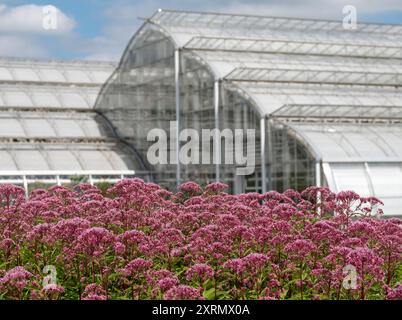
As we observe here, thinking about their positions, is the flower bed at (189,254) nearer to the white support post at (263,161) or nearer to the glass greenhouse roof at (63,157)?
the white support post at (263,161)

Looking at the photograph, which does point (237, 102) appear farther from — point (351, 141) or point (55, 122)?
point (55, 122)

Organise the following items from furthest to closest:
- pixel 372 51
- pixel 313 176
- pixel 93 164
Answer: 1. pixel 372 51
2. pixel 93 164
3. pixel 313 176

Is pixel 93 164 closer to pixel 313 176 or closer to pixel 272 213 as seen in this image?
pixel 313 176

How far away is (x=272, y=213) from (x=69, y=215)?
108 inches

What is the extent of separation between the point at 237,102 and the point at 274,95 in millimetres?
2098

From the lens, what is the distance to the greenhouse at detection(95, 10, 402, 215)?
113 ft

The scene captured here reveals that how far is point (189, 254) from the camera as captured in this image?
9.61 m

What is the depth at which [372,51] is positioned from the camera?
5025cm

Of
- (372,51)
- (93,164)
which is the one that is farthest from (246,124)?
(372,51)

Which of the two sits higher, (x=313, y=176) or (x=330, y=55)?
(x=330, y=55)

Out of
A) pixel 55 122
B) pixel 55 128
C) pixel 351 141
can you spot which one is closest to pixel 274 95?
pixel 351 141

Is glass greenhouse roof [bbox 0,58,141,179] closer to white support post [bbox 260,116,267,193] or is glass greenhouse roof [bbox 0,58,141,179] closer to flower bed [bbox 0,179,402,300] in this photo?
white support post [bbox 260,116,267,193]
